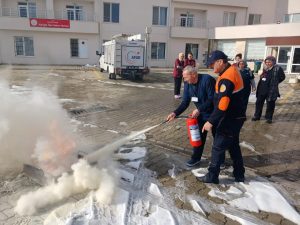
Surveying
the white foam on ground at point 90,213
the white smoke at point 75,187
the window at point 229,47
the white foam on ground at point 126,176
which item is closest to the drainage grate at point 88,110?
the white foam on ground at point 126,176

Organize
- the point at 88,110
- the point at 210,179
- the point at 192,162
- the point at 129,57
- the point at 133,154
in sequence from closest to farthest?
the point at 210,179 → the point at 192,162 → the point at 133,154 → the point at 88,110 → the point at 129,57

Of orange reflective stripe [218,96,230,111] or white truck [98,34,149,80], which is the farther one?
white truck [98,34,149,80]

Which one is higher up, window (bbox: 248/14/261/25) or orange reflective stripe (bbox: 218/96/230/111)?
window (bbox: 248/14/261/25)

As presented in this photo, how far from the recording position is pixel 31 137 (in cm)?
461

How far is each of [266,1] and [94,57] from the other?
20.7 metres

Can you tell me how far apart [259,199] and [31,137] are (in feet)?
11.9

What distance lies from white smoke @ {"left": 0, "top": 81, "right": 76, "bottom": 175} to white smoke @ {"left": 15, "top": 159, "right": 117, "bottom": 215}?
0.33 m

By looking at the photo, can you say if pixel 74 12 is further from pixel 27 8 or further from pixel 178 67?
pixel 178 67

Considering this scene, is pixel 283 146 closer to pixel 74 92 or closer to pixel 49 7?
pixel 74 92

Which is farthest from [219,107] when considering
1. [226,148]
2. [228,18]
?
[228,18]

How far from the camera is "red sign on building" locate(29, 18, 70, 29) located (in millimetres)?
26500

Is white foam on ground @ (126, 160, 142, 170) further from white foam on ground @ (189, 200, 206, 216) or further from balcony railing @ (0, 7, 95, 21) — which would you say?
balcony railing @ (0, 7, 95, 21)

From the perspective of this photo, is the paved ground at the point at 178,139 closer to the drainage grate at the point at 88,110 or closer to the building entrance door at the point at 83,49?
the drainage grate at the point at 88,110

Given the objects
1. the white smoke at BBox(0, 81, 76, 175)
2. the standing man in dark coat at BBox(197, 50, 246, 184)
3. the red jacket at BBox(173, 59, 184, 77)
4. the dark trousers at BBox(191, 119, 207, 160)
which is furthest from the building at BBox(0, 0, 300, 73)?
the white smoke at BBox(0, 81, 76, 175)
